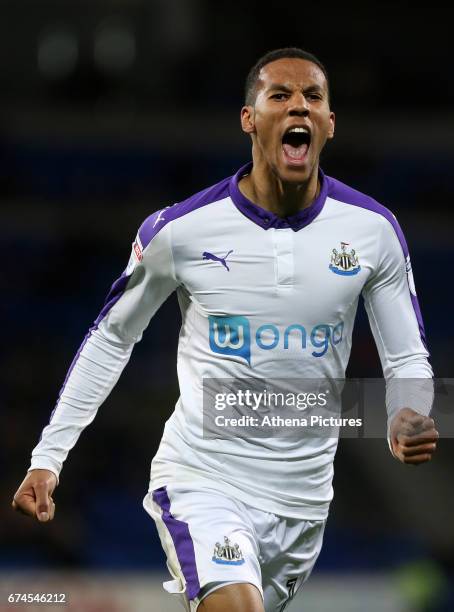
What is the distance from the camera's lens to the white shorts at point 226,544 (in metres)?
3.14

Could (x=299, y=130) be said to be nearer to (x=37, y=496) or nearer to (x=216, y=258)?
(x=216, y=258)

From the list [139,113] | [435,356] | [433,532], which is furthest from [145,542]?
[139,113]

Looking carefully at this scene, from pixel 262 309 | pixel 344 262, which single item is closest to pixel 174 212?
pixel 262 309

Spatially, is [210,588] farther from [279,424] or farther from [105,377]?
[105,377]

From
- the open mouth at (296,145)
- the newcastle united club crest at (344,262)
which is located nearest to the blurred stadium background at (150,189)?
the newcastle united club crest at (344,262)

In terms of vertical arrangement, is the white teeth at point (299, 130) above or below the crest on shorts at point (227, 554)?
above

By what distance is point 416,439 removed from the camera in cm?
308

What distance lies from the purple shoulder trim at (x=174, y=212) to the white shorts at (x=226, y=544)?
0.78 meters

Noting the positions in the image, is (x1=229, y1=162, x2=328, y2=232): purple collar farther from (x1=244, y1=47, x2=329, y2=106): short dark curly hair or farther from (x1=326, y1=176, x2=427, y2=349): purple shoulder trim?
(x1=244, y1=47, x2=329, y2=106): short dark curly hair

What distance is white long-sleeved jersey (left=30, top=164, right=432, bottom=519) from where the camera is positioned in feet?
11.0

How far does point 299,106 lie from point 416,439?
106cm

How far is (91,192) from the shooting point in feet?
35.1

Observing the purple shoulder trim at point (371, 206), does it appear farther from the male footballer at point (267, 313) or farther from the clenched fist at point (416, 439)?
the clenched fist at point (416, 439)

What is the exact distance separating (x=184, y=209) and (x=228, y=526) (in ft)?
3.22
